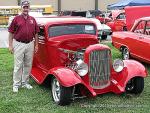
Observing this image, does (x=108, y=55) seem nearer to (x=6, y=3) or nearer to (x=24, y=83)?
(x=24, y=83)

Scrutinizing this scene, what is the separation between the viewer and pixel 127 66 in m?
6.96

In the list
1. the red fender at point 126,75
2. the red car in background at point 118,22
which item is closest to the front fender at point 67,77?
the red fender at point 126,75

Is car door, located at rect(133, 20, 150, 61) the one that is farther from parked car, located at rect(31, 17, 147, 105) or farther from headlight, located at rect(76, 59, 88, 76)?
headlight, located at rect(76, 59, 88, 76)

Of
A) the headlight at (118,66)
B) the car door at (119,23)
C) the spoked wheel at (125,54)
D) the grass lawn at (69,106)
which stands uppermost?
the car door at (119,23)

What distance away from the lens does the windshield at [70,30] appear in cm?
758

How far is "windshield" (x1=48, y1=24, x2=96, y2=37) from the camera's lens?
758 cm

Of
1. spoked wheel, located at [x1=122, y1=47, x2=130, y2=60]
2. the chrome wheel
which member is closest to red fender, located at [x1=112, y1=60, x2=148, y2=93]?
the chrome wheel

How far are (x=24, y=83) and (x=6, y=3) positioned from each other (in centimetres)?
4441

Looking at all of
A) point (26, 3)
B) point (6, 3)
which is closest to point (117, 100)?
point (26, 3)

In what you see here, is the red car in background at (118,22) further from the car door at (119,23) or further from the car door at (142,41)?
the car door at (142,41)

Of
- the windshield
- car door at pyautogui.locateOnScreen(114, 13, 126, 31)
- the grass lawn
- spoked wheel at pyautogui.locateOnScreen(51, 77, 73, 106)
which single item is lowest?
the grass lawn

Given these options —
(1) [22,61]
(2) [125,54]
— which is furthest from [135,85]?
(2) [125,54]

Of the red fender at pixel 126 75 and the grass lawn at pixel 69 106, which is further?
the red fender at pixel 126 75

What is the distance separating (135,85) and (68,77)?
1.54 metres
